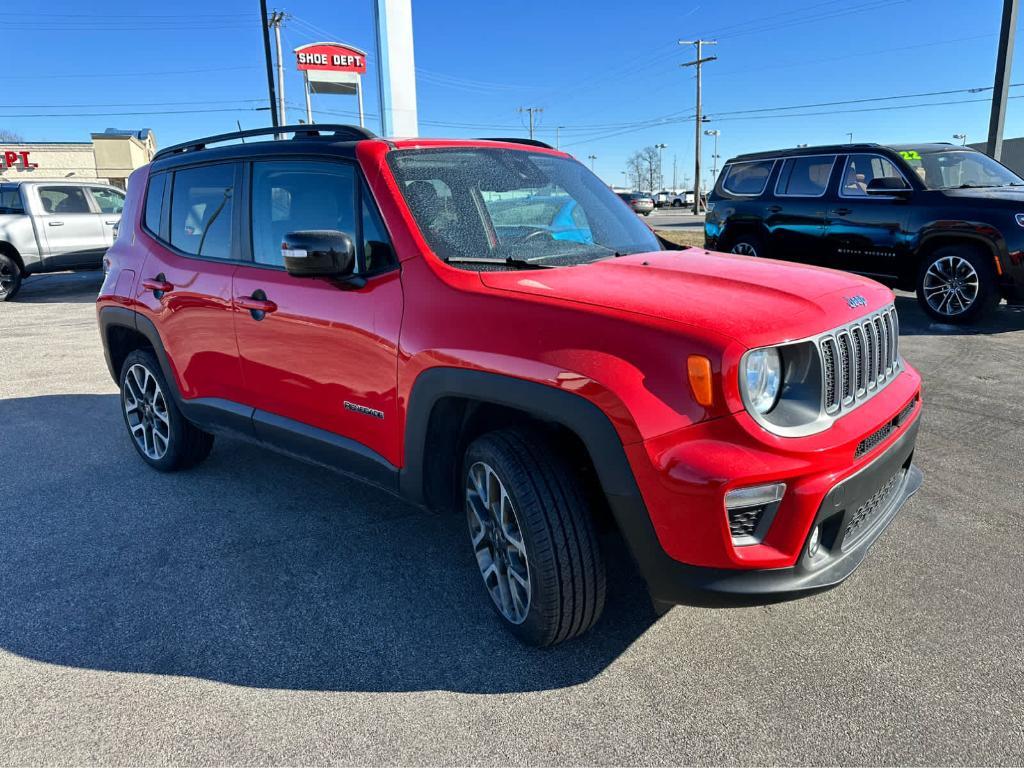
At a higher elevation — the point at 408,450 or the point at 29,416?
the point at 408,450

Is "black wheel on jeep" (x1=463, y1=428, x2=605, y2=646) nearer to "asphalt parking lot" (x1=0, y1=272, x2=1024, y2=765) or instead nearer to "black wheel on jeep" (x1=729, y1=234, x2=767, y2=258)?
"asphalt parking lot" (x1=0, y1=272, x2=1024, y2=765)

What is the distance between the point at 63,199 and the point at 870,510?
15070 mm

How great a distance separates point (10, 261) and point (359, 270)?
13.1 metres

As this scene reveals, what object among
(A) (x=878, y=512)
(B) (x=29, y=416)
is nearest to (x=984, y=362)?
(A) (x=878, y=512)

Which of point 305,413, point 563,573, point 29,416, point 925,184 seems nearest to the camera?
point 563,573

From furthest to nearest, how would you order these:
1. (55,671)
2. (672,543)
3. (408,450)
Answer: (408,450), (55,671), (672,543)

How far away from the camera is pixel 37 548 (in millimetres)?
3609

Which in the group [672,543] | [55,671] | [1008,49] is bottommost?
[55,671]

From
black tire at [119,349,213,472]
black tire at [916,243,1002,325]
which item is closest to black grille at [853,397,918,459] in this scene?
black tire at [119,349,213,472]

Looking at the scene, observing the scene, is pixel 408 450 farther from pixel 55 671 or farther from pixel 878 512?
pixel 878 512

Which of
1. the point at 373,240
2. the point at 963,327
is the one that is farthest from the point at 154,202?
the point at 963,327

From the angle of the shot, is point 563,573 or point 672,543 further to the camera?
point 563,573

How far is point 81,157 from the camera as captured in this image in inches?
2281

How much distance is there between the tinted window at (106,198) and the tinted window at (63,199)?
20cm
